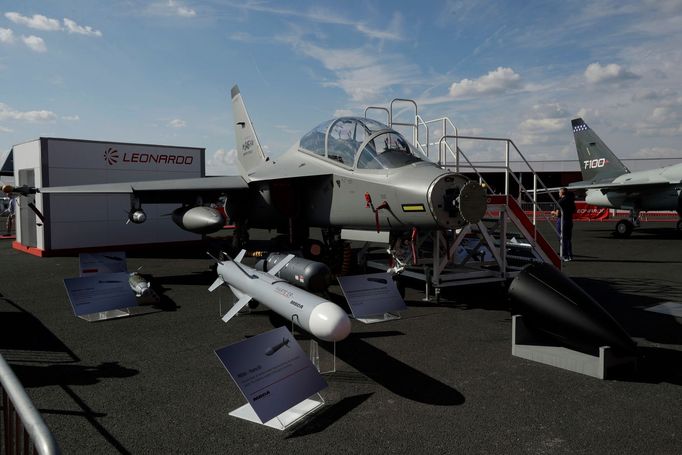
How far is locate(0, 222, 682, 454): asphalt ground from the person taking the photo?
405 cm

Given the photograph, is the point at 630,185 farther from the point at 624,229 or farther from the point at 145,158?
the point at 145,158

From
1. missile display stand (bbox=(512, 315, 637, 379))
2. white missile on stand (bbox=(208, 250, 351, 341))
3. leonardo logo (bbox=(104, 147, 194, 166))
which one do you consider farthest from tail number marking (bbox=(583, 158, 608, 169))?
white missile on stand (bbox=(208, 250, 351, 341))

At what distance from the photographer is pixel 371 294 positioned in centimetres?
800

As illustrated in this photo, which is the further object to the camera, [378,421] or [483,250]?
[483,250]

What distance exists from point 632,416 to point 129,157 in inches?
Result: 720

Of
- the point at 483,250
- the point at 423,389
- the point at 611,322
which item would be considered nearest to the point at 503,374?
the point at 423,389

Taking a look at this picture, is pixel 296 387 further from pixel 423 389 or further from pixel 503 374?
pixel 503 374

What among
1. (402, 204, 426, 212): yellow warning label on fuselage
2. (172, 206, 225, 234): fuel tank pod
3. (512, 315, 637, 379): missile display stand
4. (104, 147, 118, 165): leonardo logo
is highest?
(104, 147, 118, 165): leonardo logo

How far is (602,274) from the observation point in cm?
1269

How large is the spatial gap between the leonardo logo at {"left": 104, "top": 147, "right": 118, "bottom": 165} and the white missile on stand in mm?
11265

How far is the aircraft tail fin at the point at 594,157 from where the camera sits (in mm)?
24641

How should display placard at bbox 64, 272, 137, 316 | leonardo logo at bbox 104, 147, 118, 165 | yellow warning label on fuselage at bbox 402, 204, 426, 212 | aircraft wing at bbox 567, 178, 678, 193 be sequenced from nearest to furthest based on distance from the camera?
yellow warning label on fuselage at bbox 402, 204, 426, 212
display placard at bbox 64, 272, 137, 316
leonardo logo at bbox 104, 147, 118, 165
aircraft wing at bbox 567, 178, 678, 193

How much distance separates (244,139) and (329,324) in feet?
40.6

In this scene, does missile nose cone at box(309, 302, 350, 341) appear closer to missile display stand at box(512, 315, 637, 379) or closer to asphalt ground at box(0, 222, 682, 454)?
asphalt ground at box(0, 222, 682, 454)
